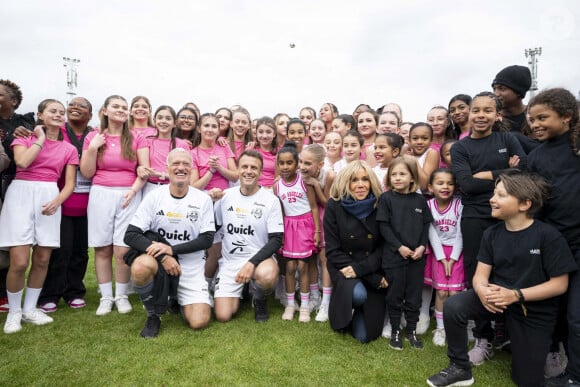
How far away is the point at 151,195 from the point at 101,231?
0.98 m

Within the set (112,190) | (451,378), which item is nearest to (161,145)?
(112,190)

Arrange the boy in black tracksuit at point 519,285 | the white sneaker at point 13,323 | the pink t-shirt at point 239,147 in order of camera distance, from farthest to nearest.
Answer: the pink t-shirt at point 239,147 < the white sneaker at point 13,323 < the boy in black tracksuit at point 519,285

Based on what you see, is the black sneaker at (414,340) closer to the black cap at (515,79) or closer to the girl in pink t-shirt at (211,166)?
the girl in pink t-shirt at (211,166)

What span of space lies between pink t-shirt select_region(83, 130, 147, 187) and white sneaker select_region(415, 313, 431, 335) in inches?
162

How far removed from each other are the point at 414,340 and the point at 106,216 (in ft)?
13.3

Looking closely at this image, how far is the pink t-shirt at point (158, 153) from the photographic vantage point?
5219mm

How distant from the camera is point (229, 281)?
4754 mm

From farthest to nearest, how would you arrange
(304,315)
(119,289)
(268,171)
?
(268,171)
(119,289)
(304,315)

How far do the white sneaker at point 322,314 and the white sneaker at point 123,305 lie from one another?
8.18 ft

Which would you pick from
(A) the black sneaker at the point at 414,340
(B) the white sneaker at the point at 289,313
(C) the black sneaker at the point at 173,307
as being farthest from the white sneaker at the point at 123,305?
(A) the black sneaker at the point at 414,340

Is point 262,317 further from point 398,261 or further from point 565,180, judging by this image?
point 565,180

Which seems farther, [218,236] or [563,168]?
[218,236]

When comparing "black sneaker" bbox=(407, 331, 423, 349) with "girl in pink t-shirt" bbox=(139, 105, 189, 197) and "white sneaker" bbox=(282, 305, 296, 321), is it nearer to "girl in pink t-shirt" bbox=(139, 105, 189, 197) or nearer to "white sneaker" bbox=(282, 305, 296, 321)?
"white sneaker" bbox=(282, 305, 296, 321)

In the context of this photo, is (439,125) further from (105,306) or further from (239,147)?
(105,306)
